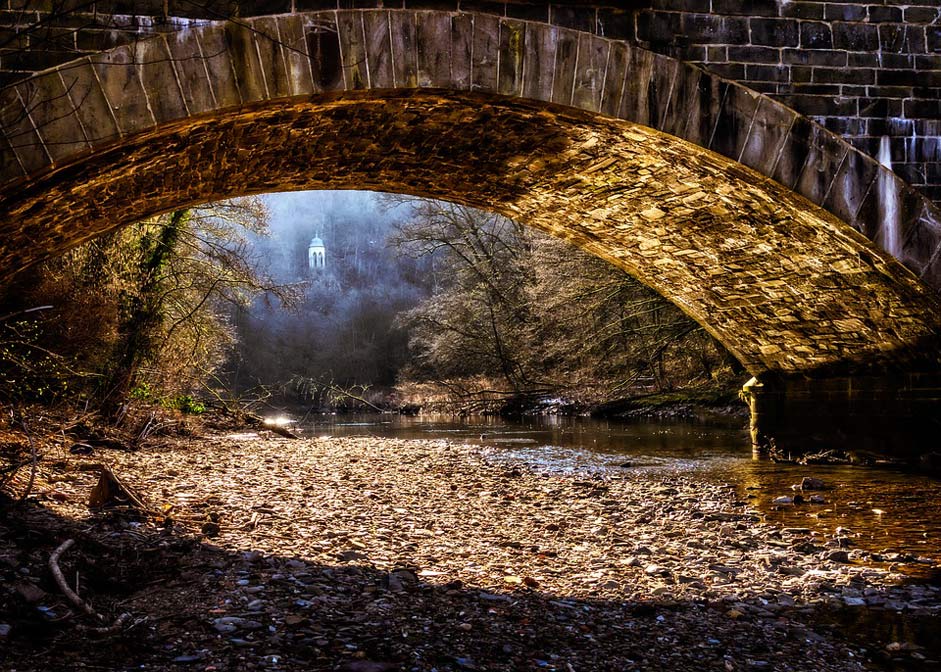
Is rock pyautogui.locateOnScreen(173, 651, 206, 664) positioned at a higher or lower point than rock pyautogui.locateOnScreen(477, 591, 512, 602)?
higher

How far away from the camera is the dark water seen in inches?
240

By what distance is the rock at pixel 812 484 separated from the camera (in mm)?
7962

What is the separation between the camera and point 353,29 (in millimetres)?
5562

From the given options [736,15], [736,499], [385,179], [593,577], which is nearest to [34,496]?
[593,577]

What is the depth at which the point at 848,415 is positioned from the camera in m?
9.83

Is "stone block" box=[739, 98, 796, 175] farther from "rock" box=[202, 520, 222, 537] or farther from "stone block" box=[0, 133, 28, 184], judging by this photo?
"stone block" box=[0, 133, 28, 184]

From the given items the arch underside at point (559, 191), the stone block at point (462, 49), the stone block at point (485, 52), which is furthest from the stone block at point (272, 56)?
the stone block at point (485, 52)

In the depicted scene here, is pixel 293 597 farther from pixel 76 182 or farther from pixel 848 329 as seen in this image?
pixel 848 329

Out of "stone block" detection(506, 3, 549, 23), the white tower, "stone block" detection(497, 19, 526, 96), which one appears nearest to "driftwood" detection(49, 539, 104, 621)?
"stone block" detection(497, 19, 526, 96)

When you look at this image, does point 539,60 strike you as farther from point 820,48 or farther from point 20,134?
point 20,134

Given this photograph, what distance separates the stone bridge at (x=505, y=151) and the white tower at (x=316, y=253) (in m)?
50.2

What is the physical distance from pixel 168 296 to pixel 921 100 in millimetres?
10741

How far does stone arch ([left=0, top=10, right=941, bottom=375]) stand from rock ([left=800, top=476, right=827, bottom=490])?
1.82m

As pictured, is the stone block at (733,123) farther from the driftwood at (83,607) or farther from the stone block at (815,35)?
the driftwood at (83,607)
